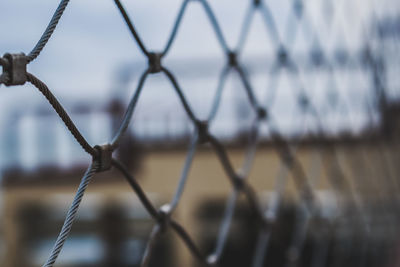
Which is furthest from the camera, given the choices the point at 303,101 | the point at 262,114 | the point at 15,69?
the point at 303,101

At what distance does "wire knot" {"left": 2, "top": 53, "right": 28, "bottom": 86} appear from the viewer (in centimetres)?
24

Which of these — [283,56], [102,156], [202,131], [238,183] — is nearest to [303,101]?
[283,56]

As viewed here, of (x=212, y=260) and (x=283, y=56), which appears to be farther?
(x=283, y=56)

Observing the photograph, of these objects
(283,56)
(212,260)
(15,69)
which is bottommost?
(212,260)

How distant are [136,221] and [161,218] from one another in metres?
3.44

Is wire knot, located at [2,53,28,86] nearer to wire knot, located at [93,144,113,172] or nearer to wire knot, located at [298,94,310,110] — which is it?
wire knot, located at [93,144,113,172]

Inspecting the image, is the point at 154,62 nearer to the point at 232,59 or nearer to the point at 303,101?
the point at 232,59

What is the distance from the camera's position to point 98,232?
3.81m

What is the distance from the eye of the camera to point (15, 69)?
0.80 feet

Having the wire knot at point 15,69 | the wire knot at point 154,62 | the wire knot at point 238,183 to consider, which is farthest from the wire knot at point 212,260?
the wire knot at point 15,69

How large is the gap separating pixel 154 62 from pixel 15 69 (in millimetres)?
160

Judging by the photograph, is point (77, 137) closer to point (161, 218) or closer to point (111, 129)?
point (161, 218)

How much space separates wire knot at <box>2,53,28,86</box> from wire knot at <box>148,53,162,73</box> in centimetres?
15

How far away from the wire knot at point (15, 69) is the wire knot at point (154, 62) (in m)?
0.15
